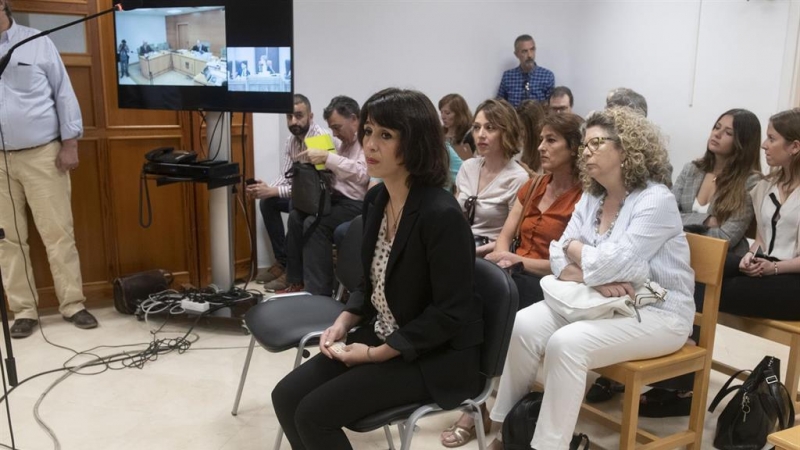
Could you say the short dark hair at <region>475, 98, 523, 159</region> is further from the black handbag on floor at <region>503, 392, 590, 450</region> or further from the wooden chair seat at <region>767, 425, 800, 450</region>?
the wooden chair seat at <region>767, 425, 800, 450</region>

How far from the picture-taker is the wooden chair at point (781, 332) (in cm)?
238

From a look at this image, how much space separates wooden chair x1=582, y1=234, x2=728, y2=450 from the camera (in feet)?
6.89

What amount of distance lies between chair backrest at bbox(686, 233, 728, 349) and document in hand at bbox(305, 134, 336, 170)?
2.28 metres

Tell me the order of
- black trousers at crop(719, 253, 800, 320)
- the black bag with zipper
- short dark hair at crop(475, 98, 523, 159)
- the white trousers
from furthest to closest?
the black bag with zipper
short dark hair at crop(475, 98, 523, 159)
black trousers at crop(719, 253, 800, 320)
the white trousers

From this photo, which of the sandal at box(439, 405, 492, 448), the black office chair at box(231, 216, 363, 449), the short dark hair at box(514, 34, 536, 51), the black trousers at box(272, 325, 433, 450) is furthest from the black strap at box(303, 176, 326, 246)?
the short dark hair at box(514, 34, 536, 51)

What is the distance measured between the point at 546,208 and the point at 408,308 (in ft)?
3.73

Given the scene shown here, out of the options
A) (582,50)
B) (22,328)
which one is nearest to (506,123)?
(22,328)

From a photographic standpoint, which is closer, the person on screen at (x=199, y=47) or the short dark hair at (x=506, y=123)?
the short dark hair at (x=506, y=123)

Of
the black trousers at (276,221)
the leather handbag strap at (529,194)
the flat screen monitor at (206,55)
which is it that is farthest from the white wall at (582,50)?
the leather handbag strap at (529,194)

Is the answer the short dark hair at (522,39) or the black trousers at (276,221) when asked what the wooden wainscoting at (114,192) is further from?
the short dark hair at (522,39)

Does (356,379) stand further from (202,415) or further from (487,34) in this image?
(487,34)

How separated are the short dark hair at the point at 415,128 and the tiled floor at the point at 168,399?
3.69 ft

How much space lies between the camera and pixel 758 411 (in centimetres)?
232

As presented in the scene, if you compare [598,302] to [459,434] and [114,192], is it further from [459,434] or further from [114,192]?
[114,192]
